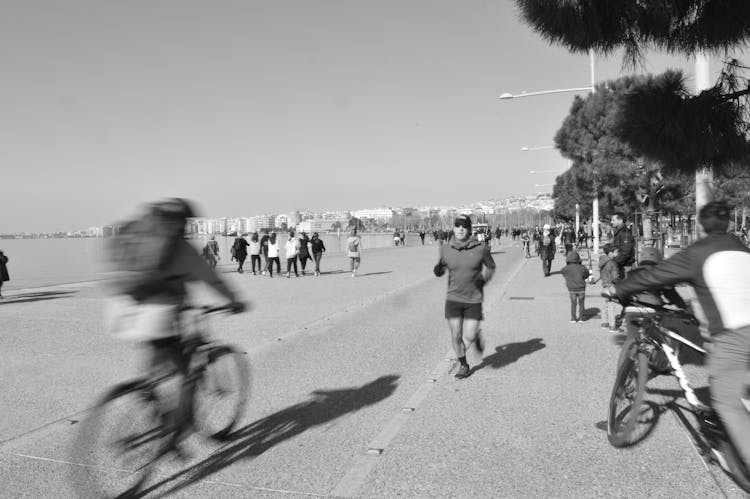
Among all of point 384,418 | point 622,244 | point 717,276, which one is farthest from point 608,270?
point 717,276

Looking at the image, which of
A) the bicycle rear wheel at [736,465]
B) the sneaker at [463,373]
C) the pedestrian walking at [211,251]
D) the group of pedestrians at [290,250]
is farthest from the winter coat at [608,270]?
the pedestrian walking at [211,251]

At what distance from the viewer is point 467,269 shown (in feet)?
20.6

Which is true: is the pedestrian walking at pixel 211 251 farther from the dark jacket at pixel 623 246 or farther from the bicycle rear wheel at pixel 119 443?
the bicycle rear wheel at pixel 119 443

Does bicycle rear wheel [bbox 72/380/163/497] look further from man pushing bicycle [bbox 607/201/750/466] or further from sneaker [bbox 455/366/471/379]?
sneaker [bbox 455/366/471/379]

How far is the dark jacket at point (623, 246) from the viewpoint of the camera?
958 centimetres

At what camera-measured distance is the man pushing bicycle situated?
129 inches

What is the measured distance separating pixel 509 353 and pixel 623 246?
10.6 ft

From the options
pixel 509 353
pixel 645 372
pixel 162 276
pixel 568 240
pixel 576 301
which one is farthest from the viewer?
pixel 568 240

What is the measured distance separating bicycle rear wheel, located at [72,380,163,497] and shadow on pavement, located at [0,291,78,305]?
12.0 m

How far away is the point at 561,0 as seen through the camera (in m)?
→ 5.62

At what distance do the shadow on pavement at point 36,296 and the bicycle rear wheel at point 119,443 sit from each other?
11967mm

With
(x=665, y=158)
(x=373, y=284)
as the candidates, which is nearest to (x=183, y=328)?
(x=665, y=158)

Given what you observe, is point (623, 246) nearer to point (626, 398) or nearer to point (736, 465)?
point (626, 398)

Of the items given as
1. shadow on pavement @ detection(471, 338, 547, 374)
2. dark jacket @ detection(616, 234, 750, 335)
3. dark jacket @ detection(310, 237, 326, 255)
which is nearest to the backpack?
dark jacket @ detection(616, 234, 750, 335)
